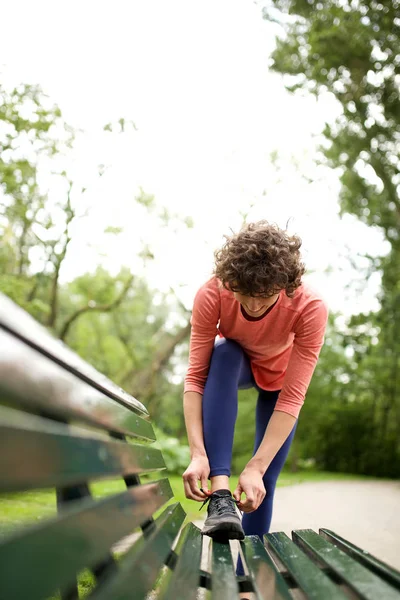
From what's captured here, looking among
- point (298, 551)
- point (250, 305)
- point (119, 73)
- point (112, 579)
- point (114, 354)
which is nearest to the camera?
point (112, 579)

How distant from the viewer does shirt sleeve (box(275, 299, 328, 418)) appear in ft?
7.16

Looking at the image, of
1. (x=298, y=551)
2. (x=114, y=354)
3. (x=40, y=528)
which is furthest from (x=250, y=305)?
(x=114, y=354)

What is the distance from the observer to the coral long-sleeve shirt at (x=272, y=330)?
2.20m

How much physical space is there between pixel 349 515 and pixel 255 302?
394cm

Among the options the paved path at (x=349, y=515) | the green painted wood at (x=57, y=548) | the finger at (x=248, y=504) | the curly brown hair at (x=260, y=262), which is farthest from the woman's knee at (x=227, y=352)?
the paved path at (x=349, y=515)

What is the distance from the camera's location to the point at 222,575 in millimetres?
1151

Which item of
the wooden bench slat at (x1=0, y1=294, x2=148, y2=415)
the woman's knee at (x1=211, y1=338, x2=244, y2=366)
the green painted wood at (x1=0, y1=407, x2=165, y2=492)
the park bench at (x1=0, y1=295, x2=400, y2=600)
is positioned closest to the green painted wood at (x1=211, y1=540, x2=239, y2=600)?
the park bench at (x1=0, y1=295, x2=400, y2=600)

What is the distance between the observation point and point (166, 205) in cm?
1453

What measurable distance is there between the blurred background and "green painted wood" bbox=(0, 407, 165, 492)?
764 centimetres

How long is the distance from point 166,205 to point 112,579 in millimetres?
14009

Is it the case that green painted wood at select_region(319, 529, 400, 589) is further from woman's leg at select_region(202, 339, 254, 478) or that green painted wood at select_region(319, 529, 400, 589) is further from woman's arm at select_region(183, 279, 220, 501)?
woman's arm at select_region(183, 279, 220, 501)

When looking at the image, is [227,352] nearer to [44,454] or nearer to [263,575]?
[263,575]

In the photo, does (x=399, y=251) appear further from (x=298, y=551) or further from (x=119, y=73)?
(x=298, y=551)

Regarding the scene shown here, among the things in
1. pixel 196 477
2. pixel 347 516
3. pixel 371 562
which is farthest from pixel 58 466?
pixel 347 516
